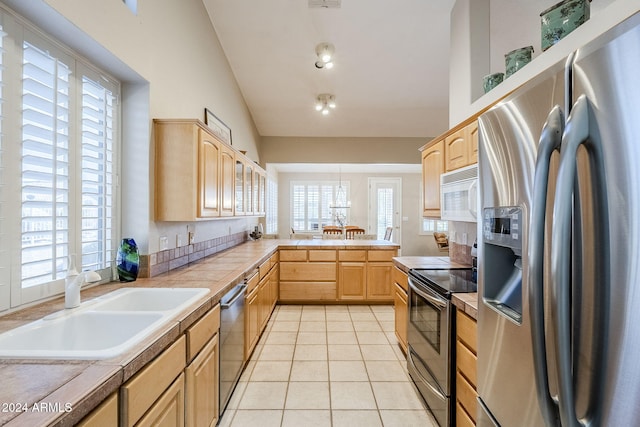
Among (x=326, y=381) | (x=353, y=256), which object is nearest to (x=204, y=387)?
(x=326, y=381)

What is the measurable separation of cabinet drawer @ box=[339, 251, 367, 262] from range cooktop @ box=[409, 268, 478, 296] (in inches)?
73.3

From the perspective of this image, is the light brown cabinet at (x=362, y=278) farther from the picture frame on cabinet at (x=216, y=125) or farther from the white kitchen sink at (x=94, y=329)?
the white kitchen sink at (x=94, y=329)

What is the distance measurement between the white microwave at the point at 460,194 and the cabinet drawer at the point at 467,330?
646 mm

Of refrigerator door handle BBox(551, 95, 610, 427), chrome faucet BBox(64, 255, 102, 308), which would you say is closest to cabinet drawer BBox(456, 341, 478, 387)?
refrigerator door handle BBox(551, 95, 610, 427)

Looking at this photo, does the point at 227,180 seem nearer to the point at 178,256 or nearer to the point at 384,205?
the point at 178,256

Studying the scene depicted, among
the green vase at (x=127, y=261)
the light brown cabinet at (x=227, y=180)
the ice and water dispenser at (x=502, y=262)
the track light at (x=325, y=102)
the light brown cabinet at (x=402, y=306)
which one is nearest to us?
the ice and water dispenser at (x=502, y=262)

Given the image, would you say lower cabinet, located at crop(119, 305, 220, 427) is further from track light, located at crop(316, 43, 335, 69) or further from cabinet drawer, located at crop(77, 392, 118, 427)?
track light, located at crop(316, 43, 335, 69)

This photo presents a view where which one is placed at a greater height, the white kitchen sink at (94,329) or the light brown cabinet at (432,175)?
the light brown cabinet at (432,175)

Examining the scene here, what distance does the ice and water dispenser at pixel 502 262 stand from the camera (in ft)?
2.99

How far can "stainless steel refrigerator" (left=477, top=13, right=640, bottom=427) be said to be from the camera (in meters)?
0.55

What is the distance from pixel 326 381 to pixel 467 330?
4.24 feet

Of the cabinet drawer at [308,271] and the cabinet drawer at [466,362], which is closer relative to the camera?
the cabinet drawer at [466,362]

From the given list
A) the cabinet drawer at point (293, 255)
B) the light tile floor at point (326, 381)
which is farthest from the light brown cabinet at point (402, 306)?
the cabinet drawer at point (293, 255)

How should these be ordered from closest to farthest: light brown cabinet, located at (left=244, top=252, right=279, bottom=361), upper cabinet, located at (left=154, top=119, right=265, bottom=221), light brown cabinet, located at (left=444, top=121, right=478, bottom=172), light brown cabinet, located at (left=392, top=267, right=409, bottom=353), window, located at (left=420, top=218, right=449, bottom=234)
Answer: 1. light brown cabinet, located at (left=444, top=121, right=478, bottom=172)
2. upper cabinet, located at (left=154, top=119, right=265, bottom=221)
3. light brown cabinet, located at (left=244, top=252, right=279, bottom=361)
4. light brown cabinet, located at (left=392, top=267, right=409, bottom=353)
5. window, located at (left=420, top=218, right=449, bottom=234)
